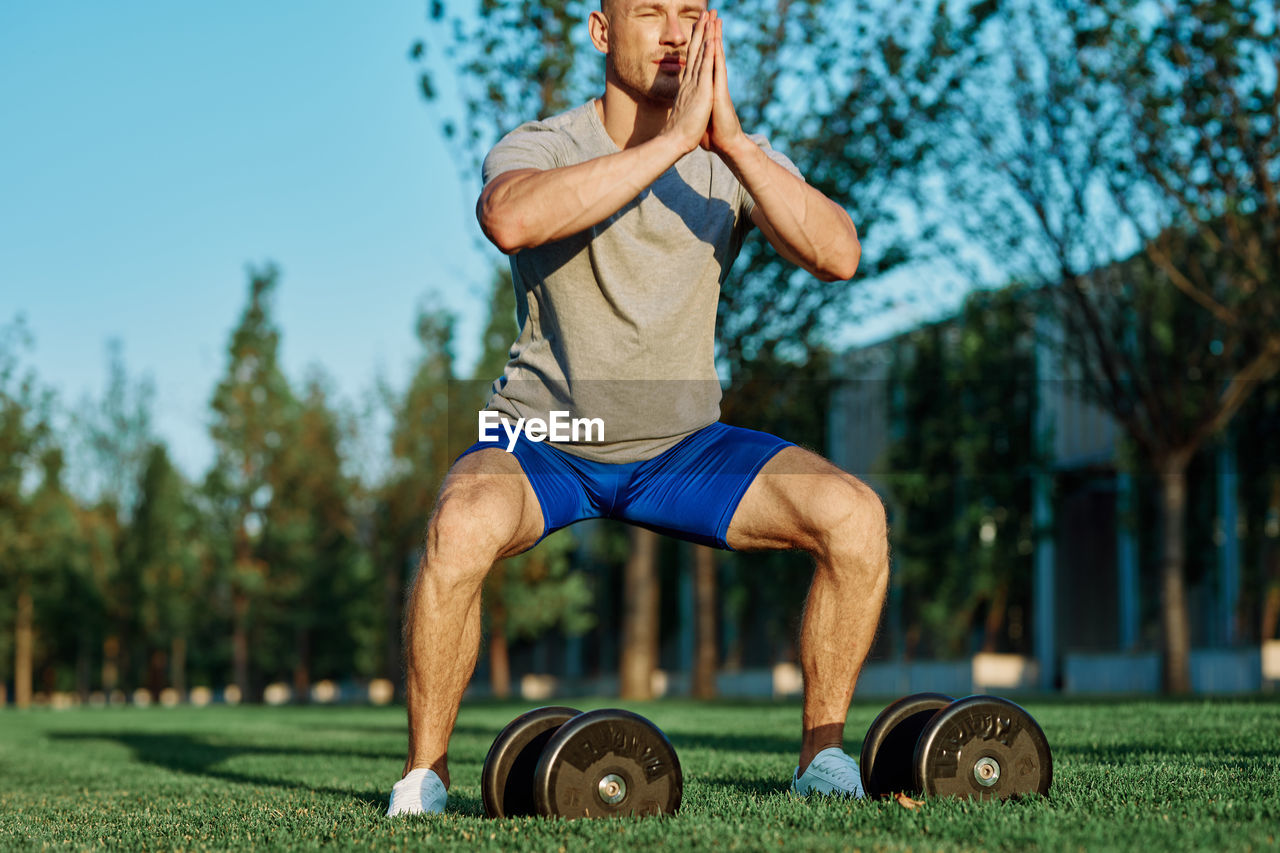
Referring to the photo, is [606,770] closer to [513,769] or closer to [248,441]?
[513,769]

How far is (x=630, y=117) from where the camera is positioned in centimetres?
351

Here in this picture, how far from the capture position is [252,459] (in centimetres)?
3931

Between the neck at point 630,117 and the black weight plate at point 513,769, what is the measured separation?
1.50 m

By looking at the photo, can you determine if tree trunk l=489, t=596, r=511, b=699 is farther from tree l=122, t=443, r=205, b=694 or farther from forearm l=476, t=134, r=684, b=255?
forearm l=476, t=134, r=684, b=255

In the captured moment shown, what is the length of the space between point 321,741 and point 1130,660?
1654 centimetres

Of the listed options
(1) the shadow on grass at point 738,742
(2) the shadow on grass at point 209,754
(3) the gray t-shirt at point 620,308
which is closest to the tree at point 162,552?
(2) the shadow on grass at point 209,754

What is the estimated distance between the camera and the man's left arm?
3.14m

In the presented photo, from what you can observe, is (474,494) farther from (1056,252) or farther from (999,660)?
(999,660)

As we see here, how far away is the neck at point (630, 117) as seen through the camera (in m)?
3.50

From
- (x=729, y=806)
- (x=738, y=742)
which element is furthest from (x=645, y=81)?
(x=738, y=742)

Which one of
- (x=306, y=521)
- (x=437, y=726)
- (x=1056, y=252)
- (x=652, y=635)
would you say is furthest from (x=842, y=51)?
(x=306, y=521)

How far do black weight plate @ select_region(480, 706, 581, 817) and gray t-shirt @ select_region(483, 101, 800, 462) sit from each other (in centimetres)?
71

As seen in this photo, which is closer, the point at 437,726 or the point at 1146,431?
the point at 437,726

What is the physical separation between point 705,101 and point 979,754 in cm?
163
